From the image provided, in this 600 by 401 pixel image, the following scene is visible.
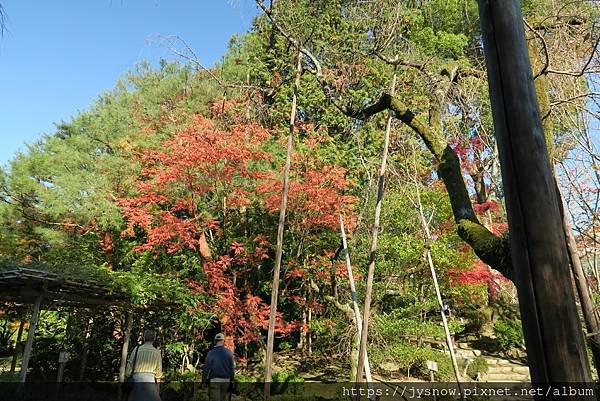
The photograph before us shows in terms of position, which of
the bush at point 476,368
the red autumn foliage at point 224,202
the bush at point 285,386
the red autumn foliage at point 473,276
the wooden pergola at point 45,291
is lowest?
the bush at point 285,386

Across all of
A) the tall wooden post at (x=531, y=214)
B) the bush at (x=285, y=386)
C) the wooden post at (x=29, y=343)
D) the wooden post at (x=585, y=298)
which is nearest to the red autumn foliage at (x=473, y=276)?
the bush at (x=285, y=386)

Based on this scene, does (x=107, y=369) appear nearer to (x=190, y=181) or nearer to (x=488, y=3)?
(x=190, y=181)

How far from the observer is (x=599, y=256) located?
4883mm

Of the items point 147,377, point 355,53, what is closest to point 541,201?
point 147,377

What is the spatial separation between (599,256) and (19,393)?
A: 8580 mm

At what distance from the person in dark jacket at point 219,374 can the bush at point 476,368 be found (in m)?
9.18

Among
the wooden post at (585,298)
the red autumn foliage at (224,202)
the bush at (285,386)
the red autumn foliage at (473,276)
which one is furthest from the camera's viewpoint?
the red autumn foliage at (473,276)

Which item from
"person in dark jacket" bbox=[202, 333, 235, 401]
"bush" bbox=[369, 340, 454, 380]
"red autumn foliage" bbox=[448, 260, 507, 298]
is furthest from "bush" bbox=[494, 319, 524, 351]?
"person in dark jacket" bbox=[202, 333, 235, 401]

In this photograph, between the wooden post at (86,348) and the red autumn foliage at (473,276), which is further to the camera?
the red autumn foliage at (473,276)

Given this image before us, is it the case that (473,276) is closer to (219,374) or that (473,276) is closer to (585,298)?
(585,298)

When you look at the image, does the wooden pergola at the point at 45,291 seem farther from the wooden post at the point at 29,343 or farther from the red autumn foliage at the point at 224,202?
the red autumn foliage at the point at 224,202

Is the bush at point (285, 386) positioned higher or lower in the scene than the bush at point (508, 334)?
lower

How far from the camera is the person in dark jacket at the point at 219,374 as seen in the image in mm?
4656

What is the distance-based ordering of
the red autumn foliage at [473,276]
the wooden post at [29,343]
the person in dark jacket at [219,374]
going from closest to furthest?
the person in dark jacket at [219,374] < the wooden post at [29,343] < the red autumn foliage at [473,276]
